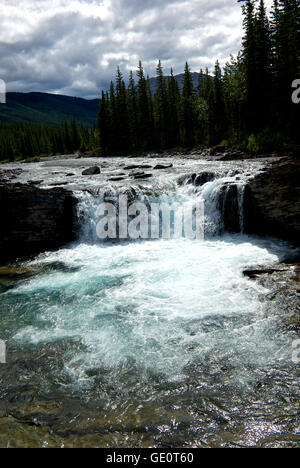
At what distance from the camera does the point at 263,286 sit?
9.06m

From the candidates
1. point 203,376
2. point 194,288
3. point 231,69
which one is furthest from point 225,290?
point 231,69

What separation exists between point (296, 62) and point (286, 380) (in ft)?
122

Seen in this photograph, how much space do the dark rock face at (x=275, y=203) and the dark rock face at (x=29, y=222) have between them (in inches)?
408

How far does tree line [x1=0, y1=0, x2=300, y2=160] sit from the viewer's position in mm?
32219

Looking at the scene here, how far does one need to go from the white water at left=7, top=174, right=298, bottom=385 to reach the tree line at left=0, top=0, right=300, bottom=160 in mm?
23708

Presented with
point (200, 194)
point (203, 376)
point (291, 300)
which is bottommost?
point (203, 376)

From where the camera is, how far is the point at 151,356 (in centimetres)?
641

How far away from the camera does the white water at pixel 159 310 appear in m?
6.23

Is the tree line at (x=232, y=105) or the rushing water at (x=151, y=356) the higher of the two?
the tree line at (x=232, y=105)

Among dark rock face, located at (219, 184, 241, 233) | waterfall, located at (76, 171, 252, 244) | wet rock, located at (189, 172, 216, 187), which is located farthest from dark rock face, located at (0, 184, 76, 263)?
dark rock face, located at (219, 184, 241, 233)

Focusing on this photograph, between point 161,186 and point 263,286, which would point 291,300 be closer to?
point 263,286

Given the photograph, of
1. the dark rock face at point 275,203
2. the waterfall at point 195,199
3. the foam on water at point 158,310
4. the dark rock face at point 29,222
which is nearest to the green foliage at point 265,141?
the waterfall at point 195,199

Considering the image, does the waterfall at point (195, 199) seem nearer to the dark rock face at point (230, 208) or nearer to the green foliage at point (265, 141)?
the dark rock face at point (230, 208)

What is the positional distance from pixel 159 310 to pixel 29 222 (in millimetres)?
9845
